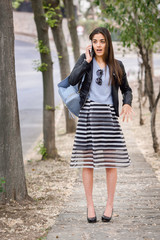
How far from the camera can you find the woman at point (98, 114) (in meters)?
4.20

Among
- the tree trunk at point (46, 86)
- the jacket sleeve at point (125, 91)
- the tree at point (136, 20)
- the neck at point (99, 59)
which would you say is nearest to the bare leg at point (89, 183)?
the jacket sleeve at point (125, 91)

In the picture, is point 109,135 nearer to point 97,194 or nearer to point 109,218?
point 109,218

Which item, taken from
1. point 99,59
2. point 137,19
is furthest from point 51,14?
point 99,59

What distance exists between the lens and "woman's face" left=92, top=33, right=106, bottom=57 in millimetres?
4203

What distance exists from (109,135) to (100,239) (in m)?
0.96

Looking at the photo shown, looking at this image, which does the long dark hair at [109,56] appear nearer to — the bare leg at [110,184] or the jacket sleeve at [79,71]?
the jacket sleeve at [79,71]

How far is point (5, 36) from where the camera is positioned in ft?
15.9

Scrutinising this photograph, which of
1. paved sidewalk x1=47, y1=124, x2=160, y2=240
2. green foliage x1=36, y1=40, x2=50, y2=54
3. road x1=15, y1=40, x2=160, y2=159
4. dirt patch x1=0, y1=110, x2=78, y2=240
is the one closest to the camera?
paved sidewalk x1=47, y1=124, x2=160, y2=240

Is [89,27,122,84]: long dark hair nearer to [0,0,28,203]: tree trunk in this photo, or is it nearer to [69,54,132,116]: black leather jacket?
[69,54,132,116]: black leather jacket

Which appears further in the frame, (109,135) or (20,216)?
(20,216)

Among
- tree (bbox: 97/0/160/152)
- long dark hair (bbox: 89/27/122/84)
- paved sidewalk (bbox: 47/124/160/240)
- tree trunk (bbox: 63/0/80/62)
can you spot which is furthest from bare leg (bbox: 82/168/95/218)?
tree trunk (bbox: 63/0/80/62)

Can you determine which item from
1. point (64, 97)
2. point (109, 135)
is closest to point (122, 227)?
point (109, 135)

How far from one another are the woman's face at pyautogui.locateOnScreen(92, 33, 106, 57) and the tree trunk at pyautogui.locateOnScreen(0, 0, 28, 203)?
3.58 feet

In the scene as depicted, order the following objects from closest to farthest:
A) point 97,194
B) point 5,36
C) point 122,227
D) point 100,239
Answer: point 100,239
point 122,227
point 5,36
point 97,194
